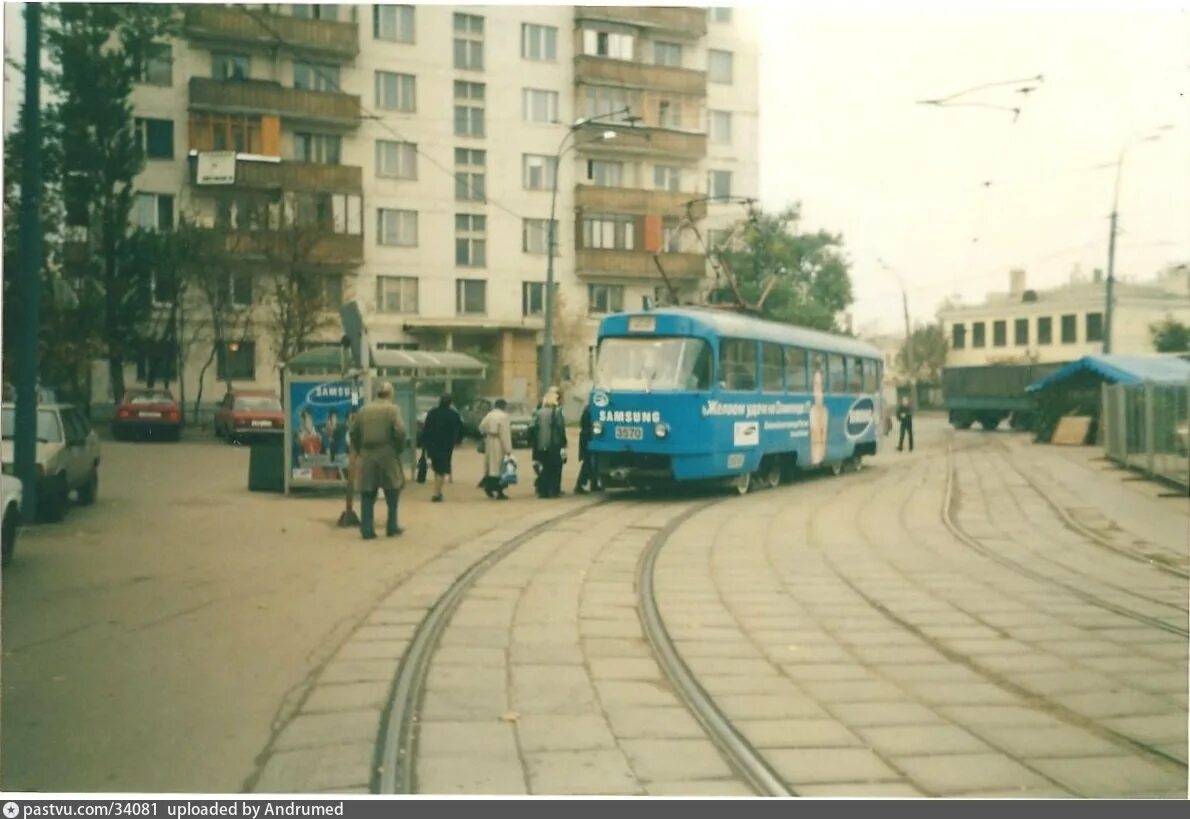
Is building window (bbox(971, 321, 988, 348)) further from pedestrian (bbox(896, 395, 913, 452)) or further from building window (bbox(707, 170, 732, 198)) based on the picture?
pedestrian (bbox(896, 395, 913, 452))

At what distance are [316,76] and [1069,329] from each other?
12.7 meters

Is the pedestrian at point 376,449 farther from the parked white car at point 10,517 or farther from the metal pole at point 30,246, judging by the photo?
the metal pole at point 30,246

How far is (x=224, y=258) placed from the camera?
9.85 metres

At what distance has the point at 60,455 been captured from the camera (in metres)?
8.83

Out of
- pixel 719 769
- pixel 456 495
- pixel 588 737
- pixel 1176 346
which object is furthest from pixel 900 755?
pixel 456 495

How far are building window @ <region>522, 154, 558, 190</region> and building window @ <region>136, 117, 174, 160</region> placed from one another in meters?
3.47

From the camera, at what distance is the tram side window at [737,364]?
17.7m

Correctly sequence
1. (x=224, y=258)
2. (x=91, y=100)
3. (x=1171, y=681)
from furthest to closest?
(x=224, y=258)
(x=91, y=100)
(x=1171, y=681)

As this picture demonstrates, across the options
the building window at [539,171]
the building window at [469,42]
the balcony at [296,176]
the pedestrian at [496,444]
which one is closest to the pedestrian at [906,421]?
the pedestrian at [496,444]

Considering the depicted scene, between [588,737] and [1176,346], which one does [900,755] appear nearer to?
[588,737]

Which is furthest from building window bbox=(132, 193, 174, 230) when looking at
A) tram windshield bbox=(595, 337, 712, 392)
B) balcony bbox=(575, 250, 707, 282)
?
tram windshield bbox=(595, 337, 712, 392)

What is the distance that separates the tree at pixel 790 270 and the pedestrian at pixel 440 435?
463 centimetres

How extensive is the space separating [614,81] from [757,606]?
16.3 ft

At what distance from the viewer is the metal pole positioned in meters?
7.43
